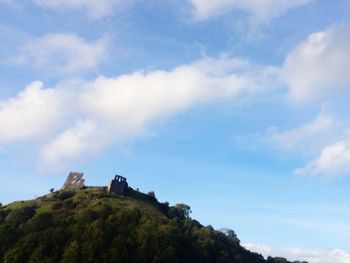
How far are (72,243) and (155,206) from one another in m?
56.9

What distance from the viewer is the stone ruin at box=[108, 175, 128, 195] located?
164 m

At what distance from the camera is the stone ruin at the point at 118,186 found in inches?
6464

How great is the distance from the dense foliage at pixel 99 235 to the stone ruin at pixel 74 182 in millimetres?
17370

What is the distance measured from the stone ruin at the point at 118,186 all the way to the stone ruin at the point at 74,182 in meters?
15.6

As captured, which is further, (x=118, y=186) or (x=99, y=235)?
(x=118, y=186)

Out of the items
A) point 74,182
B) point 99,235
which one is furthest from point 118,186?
point 99,235

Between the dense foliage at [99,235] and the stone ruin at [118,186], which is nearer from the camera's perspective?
the dense foliage at [99,235]

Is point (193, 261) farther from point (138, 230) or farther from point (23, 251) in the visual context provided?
point (23, 251)

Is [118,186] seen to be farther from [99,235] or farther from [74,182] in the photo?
[99,235]

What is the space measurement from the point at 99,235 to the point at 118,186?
149ft

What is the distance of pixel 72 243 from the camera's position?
118m

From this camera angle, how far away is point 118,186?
16650 cm

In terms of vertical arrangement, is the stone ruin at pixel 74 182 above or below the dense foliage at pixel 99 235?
above

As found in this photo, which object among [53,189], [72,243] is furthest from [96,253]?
[53,189]
